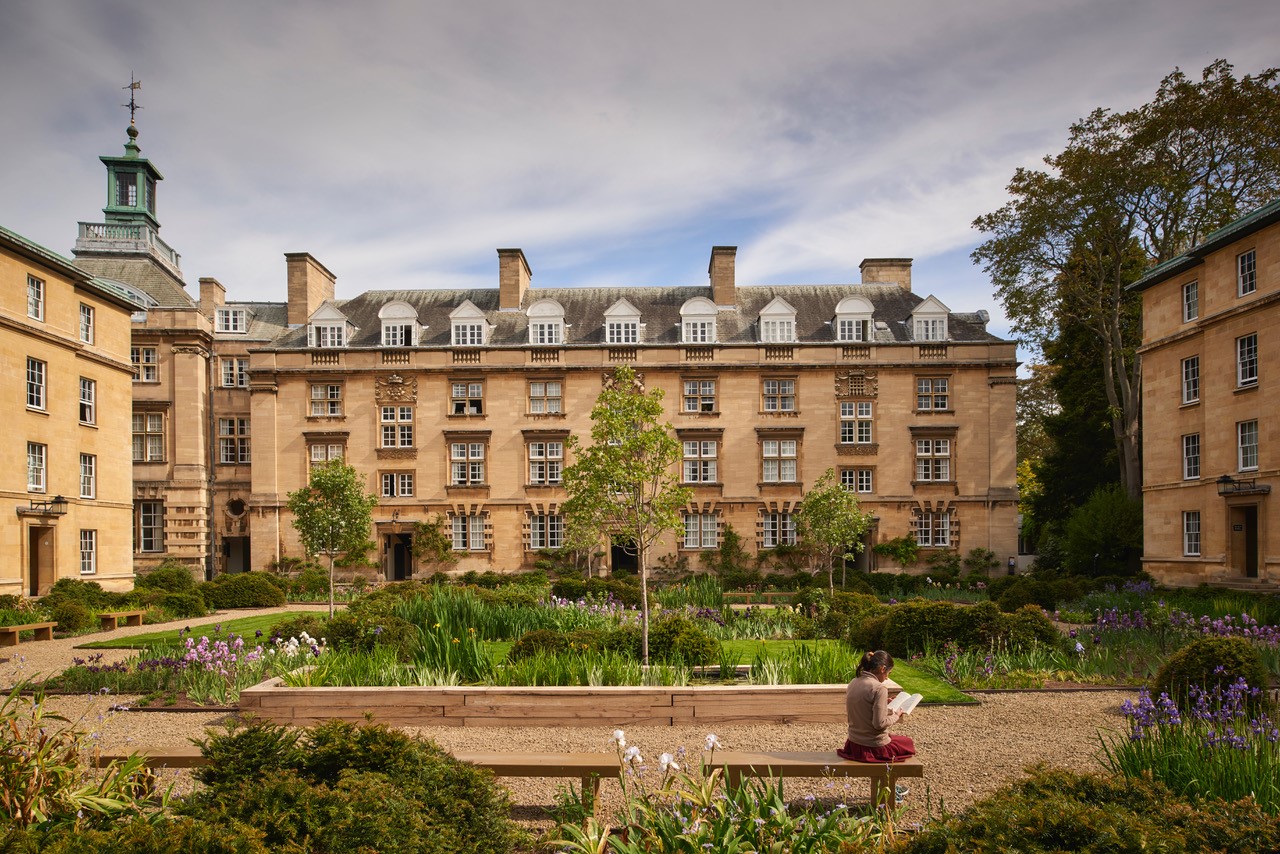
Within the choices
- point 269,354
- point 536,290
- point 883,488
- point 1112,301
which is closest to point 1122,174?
point 1112,301

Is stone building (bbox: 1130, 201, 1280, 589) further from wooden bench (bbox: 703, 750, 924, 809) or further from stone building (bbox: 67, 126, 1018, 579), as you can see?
wooden bench (bbox: 703, 750, 924, 809)

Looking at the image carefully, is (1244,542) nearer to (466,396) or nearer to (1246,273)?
(1246,273)

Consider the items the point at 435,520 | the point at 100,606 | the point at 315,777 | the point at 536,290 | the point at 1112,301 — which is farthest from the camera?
the point at 536,290

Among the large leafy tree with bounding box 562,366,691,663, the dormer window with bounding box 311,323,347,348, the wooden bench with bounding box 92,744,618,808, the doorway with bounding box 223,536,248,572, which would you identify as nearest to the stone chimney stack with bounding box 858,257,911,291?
the dormer window with bounding box 311,323,347,348

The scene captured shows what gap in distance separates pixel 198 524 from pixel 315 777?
113ft

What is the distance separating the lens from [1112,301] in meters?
30.9

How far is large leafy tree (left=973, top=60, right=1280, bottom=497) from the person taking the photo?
2588 cm

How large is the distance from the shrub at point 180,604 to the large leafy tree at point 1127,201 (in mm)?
29111

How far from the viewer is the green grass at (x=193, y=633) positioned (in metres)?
16.1

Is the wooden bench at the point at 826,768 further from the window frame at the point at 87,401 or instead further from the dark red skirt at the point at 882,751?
the window frame at the point at 87,401

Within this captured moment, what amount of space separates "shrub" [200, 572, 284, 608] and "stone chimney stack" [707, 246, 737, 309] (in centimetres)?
2187

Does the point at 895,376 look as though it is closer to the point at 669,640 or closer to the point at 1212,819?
the point at 669,640

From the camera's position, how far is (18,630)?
57.1 ft

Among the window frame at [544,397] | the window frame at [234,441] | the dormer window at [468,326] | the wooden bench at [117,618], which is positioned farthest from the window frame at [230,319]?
the wooden bench at [117,618]
